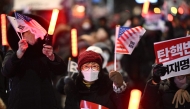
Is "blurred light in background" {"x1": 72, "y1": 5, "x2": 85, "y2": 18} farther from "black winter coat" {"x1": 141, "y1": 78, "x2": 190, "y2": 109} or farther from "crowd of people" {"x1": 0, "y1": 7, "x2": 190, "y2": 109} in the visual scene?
"black winter coat" {"x1": 141, "y1": 78, "x2": 190, "y2": 109}

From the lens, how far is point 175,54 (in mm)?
5645

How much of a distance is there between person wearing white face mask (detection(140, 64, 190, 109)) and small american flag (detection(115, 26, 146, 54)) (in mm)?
656

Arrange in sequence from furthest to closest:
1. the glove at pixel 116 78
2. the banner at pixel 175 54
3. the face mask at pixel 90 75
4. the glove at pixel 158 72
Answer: the face mask at pixel 90 75
the banner at pixel 175 54
the glove at pixel 116 78
the glove at pixel 158 72

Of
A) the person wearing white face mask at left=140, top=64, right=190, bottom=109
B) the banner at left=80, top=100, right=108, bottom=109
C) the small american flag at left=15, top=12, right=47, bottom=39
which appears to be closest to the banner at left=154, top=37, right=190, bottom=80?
the person wearing white face mask at left=140, top=64, right=190, bottom=109

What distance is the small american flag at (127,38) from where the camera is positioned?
6105 millimetres

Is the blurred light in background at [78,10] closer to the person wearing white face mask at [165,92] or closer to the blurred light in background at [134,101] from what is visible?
the person wearing white face mask at [165,92]

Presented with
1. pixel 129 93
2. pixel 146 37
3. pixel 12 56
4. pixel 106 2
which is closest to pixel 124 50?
pixel 129 93

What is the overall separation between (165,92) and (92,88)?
863mm

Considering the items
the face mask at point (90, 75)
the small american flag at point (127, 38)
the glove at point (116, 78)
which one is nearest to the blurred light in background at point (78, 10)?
the small american flag at point (127, 38)

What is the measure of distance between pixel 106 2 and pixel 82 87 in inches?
698

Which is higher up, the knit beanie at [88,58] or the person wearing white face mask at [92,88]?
the knit beanie at [88,58]

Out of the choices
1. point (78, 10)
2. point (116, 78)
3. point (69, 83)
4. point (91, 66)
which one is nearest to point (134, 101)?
point (116, 78)

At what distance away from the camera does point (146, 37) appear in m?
10.4

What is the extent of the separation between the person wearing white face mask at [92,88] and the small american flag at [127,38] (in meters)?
0.42
